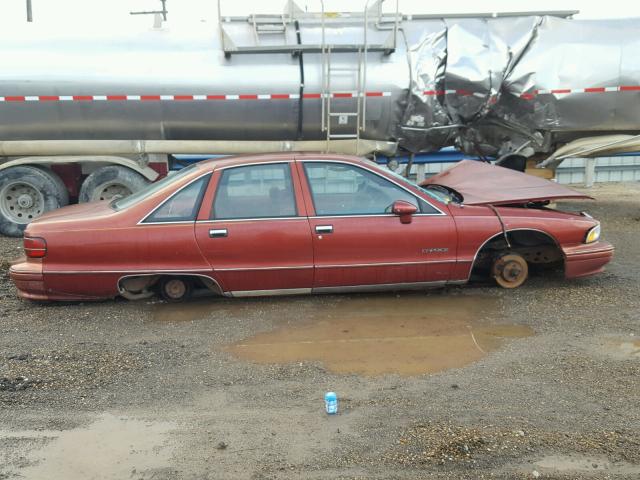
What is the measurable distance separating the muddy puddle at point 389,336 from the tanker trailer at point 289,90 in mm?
3618

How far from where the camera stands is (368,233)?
539 cm

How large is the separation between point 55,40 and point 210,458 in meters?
7.22

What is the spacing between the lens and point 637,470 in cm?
300

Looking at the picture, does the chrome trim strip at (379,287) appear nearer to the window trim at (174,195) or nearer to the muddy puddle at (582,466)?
the window trim at (174,195)

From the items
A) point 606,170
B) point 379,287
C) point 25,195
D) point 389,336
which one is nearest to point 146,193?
point 379,287

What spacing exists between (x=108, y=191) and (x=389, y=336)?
18.7ft

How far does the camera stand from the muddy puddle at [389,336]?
4.38 meters

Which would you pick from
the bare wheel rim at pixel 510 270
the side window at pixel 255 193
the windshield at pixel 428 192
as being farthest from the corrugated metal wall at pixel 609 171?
the side window at pixel 255 193

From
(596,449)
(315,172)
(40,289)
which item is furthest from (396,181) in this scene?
(40,289)

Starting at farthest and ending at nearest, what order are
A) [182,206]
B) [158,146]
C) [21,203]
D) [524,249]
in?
[21,203]
[158,146]
[524,249]
[182,206]

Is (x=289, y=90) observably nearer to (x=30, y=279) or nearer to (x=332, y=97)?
(x=332, y=97)

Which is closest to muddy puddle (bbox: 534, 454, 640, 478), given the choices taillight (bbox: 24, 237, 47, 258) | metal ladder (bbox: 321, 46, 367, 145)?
taillight (bbox: 24, 237, 47, 258)

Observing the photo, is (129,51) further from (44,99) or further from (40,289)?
(40,289)

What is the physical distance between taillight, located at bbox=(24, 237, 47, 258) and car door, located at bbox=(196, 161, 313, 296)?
1364 mm
